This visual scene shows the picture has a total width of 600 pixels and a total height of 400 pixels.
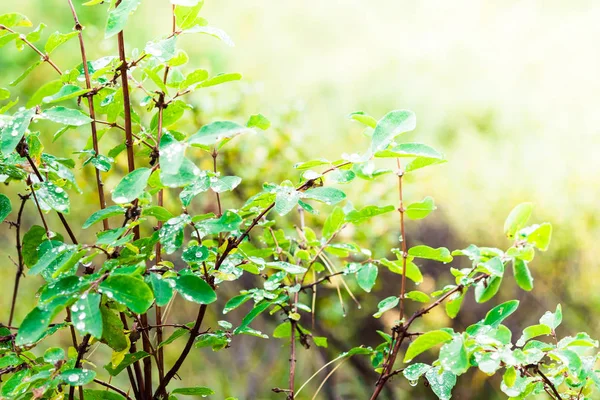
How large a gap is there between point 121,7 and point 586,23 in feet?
7.72

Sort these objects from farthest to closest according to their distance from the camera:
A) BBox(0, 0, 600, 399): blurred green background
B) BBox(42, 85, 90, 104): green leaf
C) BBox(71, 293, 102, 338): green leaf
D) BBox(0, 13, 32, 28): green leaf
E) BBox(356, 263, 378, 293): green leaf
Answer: BBox(0, 0, 600, 399): blurred green background, BBox(356, 263, 378, 293): green leaf, BBox(0, 13, 32, 28): green leaf, BBox(42, 85, 90, 104): green leaf, BBox(71, 293, 102, 338): green leaf

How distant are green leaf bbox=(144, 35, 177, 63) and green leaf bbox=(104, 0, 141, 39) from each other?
0.12 feet

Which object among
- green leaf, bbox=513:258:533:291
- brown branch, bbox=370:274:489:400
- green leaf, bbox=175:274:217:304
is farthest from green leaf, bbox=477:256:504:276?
green leaf, bbox=175:274:217:304

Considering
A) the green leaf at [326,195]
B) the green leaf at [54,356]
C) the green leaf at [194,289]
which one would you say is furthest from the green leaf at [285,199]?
the green leaf at [54,356]

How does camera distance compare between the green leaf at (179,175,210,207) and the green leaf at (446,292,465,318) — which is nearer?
the green leaf at (179,175,210,207)

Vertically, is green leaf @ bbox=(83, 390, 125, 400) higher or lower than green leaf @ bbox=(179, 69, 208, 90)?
lower

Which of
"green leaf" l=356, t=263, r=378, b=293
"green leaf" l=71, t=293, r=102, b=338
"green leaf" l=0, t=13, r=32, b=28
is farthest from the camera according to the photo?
"green leaf" l=356, t=263, r=378, b=293

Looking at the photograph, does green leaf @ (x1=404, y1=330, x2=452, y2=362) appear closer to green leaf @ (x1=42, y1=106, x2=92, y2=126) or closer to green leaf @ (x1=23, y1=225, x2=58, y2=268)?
green leaf @ (x1=42, y1=106, x2=92, y2=126)

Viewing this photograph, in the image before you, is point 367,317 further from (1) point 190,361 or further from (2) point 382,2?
(2) point 382,2

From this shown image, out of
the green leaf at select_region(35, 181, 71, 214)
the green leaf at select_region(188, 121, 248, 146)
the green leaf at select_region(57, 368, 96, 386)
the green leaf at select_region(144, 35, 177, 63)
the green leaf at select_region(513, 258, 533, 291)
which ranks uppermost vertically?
the green leaf at select_region(144, 35, 177, 63)

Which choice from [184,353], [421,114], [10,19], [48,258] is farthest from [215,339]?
[421,114]

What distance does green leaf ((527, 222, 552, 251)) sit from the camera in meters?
0.63

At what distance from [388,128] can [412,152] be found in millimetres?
41

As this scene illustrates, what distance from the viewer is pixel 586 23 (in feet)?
7.76
